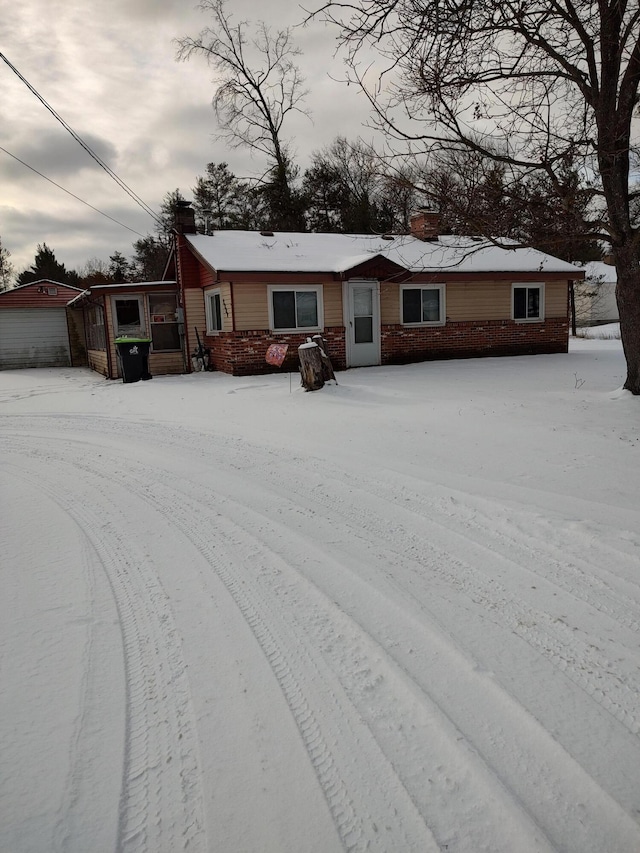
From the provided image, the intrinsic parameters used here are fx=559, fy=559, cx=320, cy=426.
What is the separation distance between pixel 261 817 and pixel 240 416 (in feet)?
23.0

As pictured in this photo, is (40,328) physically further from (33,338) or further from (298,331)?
(298,331)

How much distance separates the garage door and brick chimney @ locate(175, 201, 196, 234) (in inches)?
322

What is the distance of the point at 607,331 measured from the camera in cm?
3114

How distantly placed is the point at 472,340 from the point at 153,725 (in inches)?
629

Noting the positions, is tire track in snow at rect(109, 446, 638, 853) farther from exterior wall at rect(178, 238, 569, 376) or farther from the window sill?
the window sill

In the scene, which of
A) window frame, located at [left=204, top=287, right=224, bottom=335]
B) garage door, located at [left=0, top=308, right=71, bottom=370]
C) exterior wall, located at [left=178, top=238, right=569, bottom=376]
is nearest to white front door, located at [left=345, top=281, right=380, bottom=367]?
exterior wall, located at [left=178, top=238, right=569, bottom=376]

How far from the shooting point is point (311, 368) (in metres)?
10.2

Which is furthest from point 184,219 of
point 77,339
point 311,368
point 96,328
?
point 311,368

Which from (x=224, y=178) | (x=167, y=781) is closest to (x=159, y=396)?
(x=167, y=781)

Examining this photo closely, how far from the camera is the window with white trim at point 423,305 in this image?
1589 centimetres

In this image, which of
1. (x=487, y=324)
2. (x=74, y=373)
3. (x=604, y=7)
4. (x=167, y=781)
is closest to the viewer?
(x=167, y=781)

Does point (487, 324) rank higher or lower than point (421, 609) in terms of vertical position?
higher

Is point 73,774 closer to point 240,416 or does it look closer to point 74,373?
point 240,416

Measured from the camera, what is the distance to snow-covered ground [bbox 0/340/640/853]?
178cm
